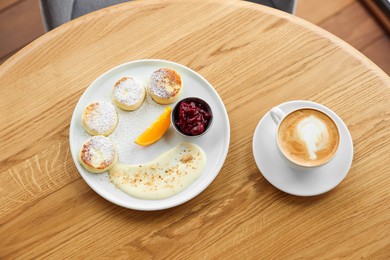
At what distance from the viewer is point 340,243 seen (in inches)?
51.7

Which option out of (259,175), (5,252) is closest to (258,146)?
(259,175)

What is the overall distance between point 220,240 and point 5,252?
0.61 metres

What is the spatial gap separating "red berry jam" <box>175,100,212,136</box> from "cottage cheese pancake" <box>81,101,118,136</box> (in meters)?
0.20

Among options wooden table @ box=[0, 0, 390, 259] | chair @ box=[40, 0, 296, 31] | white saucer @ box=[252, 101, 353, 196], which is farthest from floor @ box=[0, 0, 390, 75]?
white saucer @ box=[252, 101, 353, 196]

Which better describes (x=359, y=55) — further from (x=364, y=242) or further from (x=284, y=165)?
(x=364, y=242)

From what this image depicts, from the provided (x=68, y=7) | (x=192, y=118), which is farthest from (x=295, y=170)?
(x=68, y=7)

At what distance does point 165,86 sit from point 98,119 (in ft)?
0.75

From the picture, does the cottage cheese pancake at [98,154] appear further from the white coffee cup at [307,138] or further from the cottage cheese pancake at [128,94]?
the white coffee cup at [307,138]

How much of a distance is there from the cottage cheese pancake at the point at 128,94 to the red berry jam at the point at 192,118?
14 cm

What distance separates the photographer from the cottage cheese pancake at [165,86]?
1433mm

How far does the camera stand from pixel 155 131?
1.40m

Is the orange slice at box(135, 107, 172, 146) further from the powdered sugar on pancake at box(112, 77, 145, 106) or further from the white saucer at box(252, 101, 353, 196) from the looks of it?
the white saucer at box(252, 101, 353, 196)

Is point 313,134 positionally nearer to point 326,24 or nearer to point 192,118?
point 192,118

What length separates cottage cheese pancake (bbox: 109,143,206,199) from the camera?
136cm
